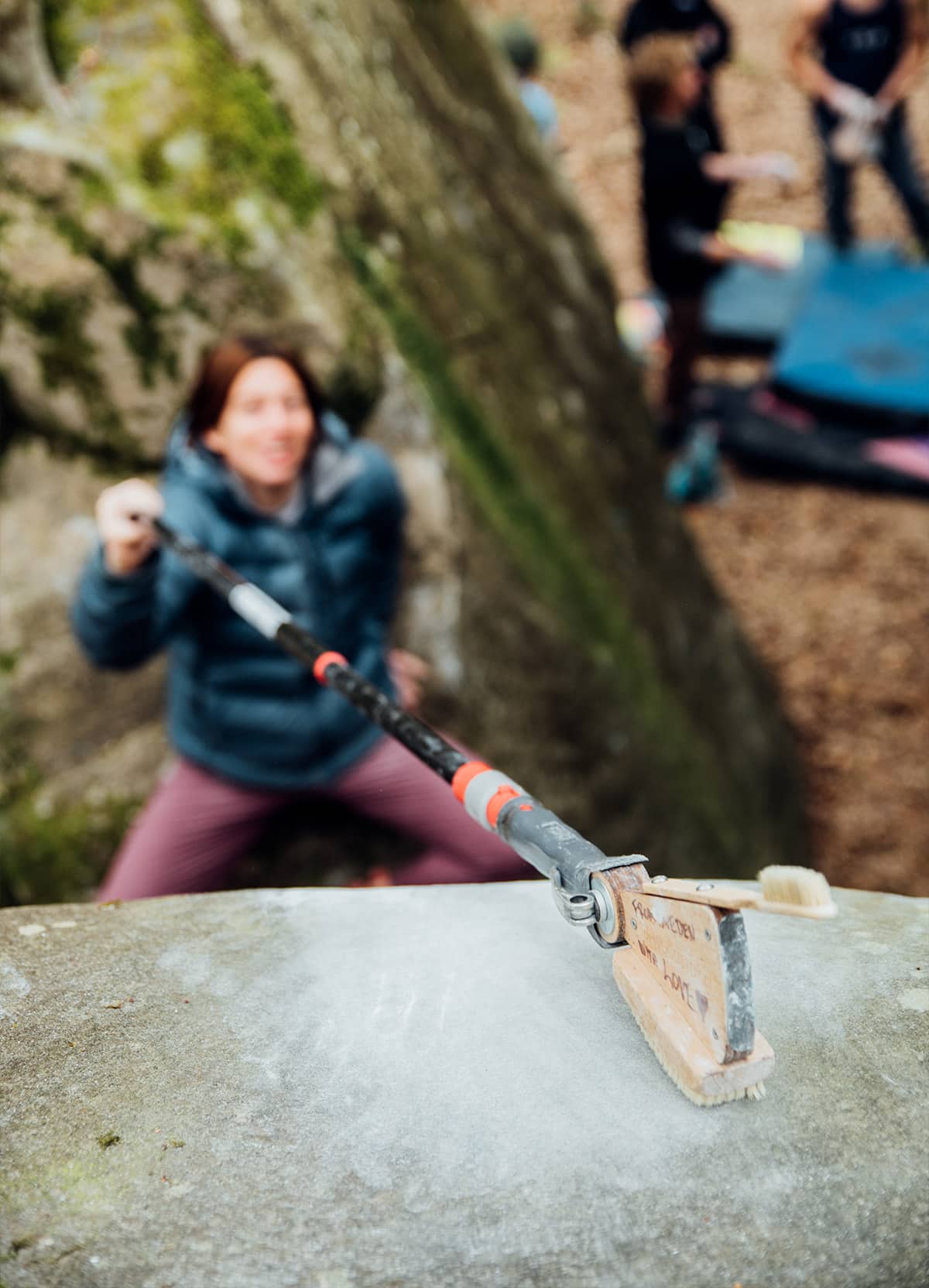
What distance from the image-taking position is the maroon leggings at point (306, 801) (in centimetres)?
308

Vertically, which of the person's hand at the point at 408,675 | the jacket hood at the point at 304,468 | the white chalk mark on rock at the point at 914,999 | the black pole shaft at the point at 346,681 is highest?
the jacket hood at the point at 304,468

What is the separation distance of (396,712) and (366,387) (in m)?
1.85

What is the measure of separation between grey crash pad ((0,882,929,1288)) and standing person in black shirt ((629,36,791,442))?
224 inches

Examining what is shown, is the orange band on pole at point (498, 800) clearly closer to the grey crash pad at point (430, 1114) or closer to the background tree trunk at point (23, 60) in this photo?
the grey crash pad at point (430, 1114)

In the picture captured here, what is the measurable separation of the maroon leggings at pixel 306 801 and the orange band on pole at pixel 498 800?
4.25ft

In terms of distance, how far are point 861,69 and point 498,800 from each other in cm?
794

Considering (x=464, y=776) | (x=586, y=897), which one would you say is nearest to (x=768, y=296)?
(x=464, y=776)

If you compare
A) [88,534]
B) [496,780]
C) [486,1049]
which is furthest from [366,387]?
[486,1049]

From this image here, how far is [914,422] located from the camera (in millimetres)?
7434

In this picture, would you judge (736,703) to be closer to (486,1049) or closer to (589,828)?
(589,828)

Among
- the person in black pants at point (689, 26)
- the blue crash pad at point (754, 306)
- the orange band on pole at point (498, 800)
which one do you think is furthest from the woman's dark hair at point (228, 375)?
the blue crash pad at point (754, 306)

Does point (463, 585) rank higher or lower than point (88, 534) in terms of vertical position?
lower

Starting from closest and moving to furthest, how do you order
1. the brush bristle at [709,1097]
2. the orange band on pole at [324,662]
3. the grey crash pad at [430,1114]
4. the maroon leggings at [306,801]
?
the grey crash pad at [430,1114], the brush bristle at [709,1097], the orange band on pole at [324,662], the maroon leggings at [306,801]

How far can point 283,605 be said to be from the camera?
304 cm
